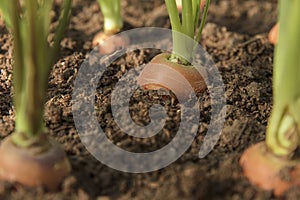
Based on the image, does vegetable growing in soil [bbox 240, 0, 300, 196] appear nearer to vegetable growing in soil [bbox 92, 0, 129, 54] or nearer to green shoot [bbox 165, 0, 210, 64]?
green shoot [bbox 165, 0, 210, 64]

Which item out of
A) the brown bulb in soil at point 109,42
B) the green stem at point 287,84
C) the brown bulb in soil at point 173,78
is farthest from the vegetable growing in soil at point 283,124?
the brown bulb in soil at point 109,42

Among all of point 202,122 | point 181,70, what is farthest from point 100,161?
point 181,70

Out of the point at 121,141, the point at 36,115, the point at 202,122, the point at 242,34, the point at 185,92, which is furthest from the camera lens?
the point at 242,34

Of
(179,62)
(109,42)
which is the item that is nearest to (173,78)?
(179,62)

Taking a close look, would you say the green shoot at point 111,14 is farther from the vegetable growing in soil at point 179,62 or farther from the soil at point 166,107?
the vegetable growing in soil at point 179,62

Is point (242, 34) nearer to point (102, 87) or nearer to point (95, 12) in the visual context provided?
point (95, 12)

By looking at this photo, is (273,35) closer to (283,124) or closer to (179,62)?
(179,62)

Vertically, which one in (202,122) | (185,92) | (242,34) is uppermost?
(242,34)
